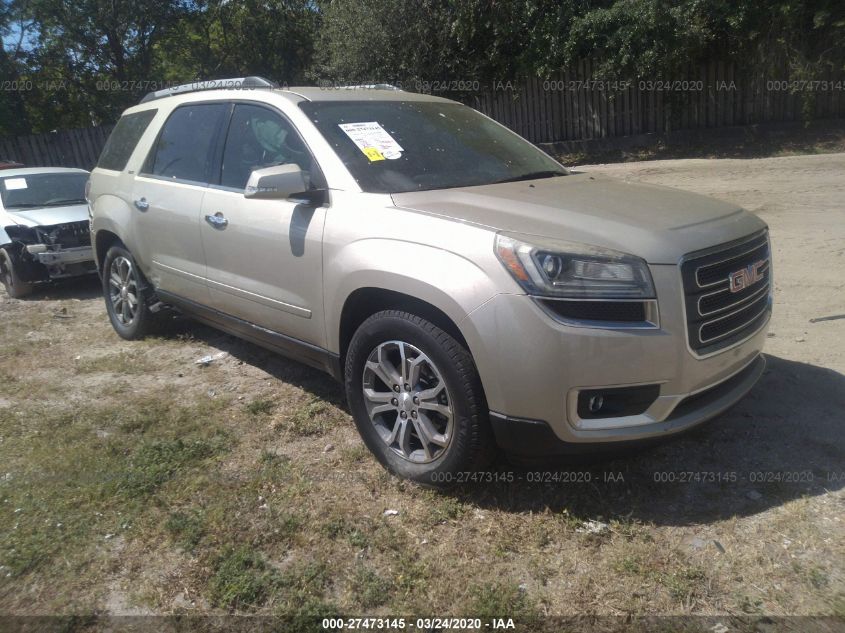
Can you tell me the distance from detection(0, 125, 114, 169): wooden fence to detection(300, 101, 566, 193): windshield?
17030 mm

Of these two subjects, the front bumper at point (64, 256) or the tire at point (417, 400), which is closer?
the tire at point (417, 400)

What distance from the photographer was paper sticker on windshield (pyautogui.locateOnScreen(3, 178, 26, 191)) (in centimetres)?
840

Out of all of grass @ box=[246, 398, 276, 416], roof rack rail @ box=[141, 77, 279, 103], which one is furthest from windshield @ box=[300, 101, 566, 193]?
grass @ box=[246, 398, 276, 416]

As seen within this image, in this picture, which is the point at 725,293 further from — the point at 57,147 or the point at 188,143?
the point at 57,147

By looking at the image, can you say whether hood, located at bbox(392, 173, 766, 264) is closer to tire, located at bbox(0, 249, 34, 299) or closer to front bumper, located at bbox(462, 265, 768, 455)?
front bumper, located at bbox(462, 265, 768, 455)

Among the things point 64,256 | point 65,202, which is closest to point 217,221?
point 64,256

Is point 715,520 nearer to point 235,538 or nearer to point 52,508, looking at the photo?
point 235,538

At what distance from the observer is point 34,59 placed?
734 inches

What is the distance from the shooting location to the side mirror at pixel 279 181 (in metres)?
3.47

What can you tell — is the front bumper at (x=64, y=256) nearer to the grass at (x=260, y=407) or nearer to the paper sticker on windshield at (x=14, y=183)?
the paper sticker on windshield at (x=14, y=183)

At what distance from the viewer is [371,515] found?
318cm

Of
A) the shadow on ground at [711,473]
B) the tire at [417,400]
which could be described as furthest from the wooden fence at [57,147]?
the shadow on ground at [711,473]

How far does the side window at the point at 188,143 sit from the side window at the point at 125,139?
435 mm

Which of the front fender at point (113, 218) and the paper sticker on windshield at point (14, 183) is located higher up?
the paper sticker on windshield at point (14, 183)
